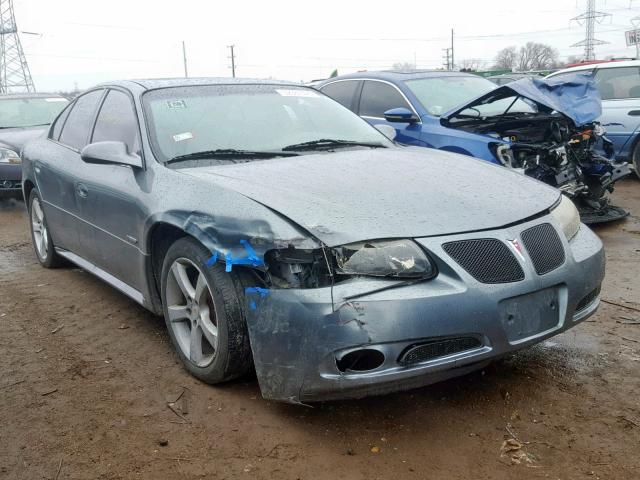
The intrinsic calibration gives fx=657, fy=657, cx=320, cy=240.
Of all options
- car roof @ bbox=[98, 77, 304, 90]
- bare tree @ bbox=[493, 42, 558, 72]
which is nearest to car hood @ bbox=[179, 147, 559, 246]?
car roof @ bbox=[98, 77, 304, 90]

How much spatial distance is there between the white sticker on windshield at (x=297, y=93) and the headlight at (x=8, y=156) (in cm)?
564

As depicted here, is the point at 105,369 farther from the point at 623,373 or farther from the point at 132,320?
the point at 623,373

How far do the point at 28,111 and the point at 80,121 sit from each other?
6329 millimetres

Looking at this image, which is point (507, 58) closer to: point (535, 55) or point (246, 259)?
point (535, 55)

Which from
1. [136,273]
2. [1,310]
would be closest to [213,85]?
[136,273]

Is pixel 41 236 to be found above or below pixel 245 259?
below

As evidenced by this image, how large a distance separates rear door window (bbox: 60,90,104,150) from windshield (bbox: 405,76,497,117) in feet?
11.6

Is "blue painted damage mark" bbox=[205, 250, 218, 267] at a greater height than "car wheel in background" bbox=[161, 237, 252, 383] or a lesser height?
greater

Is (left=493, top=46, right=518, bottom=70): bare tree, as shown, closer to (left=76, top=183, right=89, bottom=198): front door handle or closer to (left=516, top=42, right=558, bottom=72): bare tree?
(left=516, top=42, right=558, bottom=72): bare tree

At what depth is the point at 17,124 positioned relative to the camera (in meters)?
10.0

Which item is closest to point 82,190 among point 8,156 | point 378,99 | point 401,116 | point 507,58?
point 401,116

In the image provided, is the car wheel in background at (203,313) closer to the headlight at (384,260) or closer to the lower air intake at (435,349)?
the headlight at (384,260)

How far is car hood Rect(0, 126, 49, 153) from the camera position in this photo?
8828 millimetres

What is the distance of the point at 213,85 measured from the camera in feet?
13.7
